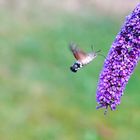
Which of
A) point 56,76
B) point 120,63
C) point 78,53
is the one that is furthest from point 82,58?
point 56,76

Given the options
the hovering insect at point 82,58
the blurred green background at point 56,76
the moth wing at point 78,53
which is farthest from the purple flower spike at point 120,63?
the blurred green background at point 56,76

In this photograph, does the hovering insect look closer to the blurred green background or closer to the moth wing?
the moth wing

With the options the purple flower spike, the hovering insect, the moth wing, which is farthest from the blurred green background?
the purple flower spike

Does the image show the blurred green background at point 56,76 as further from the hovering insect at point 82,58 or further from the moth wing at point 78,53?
the hovering insect at point 82,58

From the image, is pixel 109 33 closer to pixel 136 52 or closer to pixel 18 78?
pixel 18 78

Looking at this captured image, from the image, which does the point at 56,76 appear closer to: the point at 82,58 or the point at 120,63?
the point at 82,58

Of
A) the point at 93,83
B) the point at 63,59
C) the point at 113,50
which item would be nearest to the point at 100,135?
the point at 93,83
